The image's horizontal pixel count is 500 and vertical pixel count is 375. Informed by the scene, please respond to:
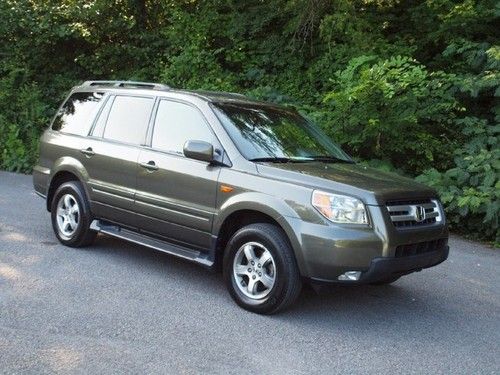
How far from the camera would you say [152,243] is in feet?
19.1

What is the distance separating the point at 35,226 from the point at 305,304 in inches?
162

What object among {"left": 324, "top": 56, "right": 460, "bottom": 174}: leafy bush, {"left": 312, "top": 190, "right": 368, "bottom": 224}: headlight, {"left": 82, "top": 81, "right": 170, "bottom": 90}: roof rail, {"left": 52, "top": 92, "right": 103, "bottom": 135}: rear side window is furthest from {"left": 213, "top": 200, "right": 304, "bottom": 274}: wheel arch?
{"left": 324, "top": 56, "right": 460, "bottom": 174}: leafy bush

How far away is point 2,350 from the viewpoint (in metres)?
3.95

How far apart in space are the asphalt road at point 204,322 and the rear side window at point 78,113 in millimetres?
1365

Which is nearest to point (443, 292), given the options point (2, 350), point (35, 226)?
point (2, 350)

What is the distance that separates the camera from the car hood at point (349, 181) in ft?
15.4

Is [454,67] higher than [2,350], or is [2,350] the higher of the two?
[454,67]

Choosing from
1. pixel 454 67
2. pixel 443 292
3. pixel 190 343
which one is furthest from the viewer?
A: pixel 454 67

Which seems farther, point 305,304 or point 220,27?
point 220,27

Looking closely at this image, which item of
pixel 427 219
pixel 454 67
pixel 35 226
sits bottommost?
pixel 35 226

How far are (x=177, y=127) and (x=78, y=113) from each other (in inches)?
70.5

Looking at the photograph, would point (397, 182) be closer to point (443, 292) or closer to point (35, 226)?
point (443, 292)

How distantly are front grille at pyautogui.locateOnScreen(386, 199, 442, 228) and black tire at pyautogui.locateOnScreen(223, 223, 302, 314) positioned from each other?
2.82 feet

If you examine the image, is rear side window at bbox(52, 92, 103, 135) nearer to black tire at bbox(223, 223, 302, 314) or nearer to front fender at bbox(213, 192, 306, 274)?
front fender at bbox(213, 192, 306, 274)
